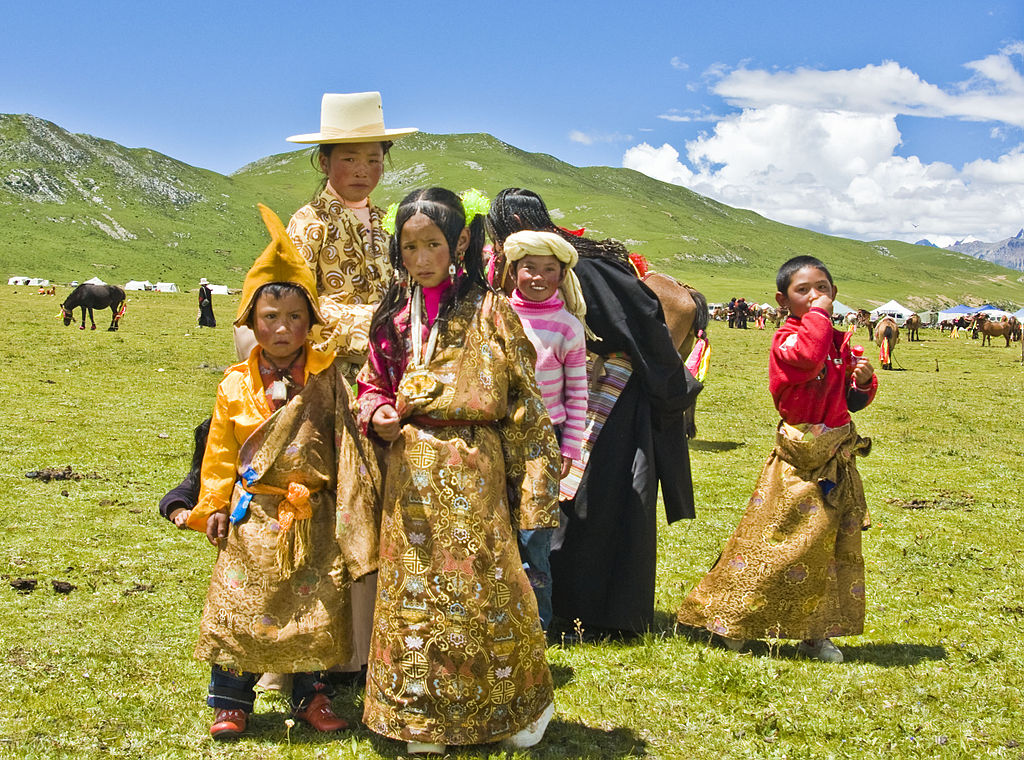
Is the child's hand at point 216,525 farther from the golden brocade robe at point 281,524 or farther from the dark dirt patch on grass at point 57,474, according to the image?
the dark dirt patch on grass at point 57,474

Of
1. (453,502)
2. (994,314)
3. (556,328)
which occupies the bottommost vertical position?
(453,502)

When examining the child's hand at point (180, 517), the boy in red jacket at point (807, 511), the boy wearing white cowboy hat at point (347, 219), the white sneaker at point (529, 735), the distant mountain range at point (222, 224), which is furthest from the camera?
the distant mountain range at point (222, 224)

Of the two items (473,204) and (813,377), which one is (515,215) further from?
(813,377)

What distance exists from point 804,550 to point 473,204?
2.71m

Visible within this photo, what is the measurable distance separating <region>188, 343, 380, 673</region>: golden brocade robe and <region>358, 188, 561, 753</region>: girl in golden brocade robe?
0.60 feet

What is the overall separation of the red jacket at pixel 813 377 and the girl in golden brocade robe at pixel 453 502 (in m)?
1.87

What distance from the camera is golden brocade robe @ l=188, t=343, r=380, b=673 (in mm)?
3705

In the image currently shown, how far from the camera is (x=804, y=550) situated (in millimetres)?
4969

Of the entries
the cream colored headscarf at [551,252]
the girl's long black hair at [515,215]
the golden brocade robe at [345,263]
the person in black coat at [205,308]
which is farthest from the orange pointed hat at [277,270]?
the person in black coat at [205,308]

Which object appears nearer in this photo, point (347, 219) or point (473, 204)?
point (473, 204)

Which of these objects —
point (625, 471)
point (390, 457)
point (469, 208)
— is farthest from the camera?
point (625, 471)

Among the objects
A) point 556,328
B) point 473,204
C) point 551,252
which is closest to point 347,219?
point 473,204

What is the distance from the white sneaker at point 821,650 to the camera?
512 cm

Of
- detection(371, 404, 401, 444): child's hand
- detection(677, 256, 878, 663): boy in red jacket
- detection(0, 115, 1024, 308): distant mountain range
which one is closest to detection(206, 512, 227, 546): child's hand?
detection(371, 404, 401, 444): child's hand
